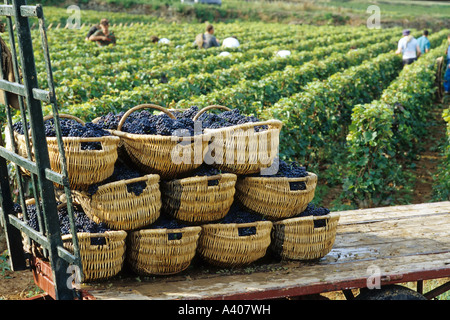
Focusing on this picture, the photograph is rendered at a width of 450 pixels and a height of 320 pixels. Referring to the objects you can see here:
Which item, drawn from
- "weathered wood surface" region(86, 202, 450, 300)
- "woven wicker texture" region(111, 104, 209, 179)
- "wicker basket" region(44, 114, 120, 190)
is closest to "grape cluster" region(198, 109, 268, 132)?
"woven wicker texture" region(111, 104, 209, 179)

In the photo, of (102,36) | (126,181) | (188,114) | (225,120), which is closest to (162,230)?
(126,181)

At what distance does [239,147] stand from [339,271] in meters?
1.07

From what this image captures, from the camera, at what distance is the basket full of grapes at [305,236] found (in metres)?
4.18

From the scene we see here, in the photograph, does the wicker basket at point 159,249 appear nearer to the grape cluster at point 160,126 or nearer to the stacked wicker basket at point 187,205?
the stacked wicker basket at point 187,205

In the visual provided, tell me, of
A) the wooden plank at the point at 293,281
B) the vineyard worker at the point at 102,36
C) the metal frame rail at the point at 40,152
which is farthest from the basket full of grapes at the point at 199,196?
the vineyard worker at the point at 102,36

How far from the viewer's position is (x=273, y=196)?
13.7 feet

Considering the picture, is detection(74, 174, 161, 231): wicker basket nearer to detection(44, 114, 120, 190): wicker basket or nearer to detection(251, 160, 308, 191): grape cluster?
detection(44, 114, 120, 190): wicker basket

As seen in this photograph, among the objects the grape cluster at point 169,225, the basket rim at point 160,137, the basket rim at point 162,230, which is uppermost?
the basket rim at point 160,137

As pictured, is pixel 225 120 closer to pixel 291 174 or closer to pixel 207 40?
pixel 291 174

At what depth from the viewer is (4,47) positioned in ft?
12.6

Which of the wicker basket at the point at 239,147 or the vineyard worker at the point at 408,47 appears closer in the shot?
the wicker basket at the point at 239,147

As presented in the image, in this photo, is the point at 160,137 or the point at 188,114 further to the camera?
the point at 188,114

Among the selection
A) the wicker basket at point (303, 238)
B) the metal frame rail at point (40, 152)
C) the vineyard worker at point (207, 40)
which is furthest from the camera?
the vineyard worker at point (207, 40)

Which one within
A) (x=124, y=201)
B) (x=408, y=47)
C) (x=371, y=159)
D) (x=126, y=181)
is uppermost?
(x=126, y=181)
